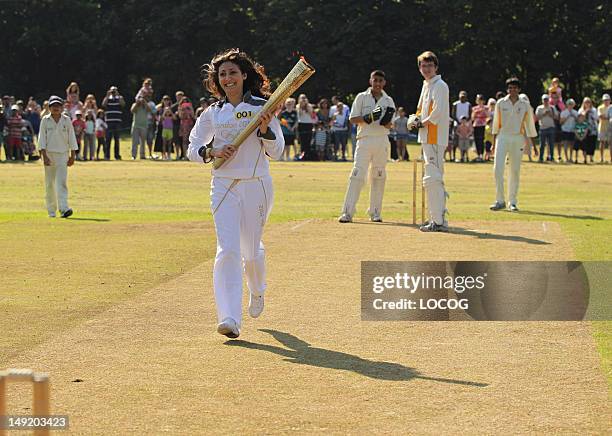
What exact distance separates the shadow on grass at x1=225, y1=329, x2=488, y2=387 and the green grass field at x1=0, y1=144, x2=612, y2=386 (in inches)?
49.2

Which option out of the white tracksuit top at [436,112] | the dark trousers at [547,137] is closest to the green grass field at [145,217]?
the dark trousers at [547,137]

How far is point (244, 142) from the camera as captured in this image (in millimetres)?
9641

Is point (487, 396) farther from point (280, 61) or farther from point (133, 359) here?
point (280, 61)

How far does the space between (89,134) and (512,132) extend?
708 inches

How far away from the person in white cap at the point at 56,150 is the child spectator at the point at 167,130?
53.4 ft

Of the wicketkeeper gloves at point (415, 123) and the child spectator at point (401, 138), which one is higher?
the wicketkeeper gloves at point (415, 123)

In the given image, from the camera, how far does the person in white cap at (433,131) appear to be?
1752 centimetres

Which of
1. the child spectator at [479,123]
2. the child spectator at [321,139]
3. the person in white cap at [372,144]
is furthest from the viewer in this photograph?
the child spectator at [321,139]

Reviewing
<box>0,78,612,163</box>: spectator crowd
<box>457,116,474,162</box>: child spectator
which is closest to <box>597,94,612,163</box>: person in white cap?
<box>0,78,612,163</box>: spectator crowd

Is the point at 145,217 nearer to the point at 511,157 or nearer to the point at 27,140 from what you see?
the point at 511,157

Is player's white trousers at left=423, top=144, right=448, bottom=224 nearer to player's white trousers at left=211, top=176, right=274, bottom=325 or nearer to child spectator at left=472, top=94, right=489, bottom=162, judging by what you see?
player's white trousers at left=211, top=176, right=274, bottom=325

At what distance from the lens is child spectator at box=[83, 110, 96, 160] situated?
36469 millimetres

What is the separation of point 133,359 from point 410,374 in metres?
1.89

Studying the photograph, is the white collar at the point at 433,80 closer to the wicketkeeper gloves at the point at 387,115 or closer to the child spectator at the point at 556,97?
the wicketkeeper gloves at the point at 387,115
